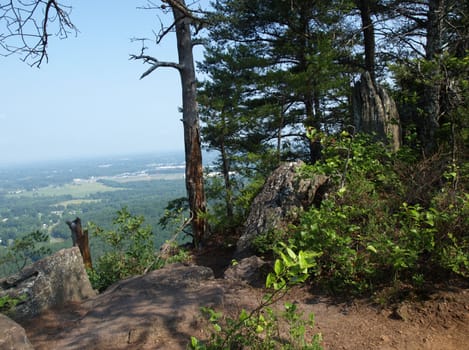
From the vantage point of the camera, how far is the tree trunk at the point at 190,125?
7660 mm

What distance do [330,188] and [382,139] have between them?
2085 millimetres

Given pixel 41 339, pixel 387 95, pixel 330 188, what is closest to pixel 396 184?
pixel 330 188

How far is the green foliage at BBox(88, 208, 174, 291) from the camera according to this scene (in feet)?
19.7

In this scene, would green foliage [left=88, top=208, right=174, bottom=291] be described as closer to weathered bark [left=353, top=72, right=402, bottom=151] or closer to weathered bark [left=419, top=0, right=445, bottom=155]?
weathered bark [left=353, top=72, right=402, bottom=151]

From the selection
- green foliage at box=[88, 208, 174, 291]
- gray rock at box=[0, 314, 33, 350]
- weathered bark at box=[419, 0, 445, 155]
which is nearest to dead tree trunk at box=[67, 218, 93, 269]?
green foliage at box=[88, 208, 174, 291]

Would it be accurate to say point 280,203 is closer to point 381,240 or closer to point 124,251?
point 381,240

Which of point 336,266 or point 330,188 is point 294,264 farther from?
point 330,188

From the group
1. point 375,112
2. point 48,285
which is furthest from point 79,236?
point 375,112

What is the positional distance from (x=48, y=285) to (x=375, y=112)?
648 cm

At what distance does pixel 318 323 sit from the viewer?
125 inches

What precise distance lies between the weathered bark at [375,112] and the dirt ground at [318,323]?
12.4 ft

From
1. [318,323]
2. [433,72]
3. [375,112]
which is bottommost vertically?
[318,323]

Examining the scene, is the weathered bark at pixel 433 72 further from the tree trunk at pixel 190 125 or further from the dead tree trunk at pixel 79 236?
the dead tree trunk at pixel 79 236

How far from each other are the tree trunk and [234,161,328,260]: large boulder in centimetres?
240
